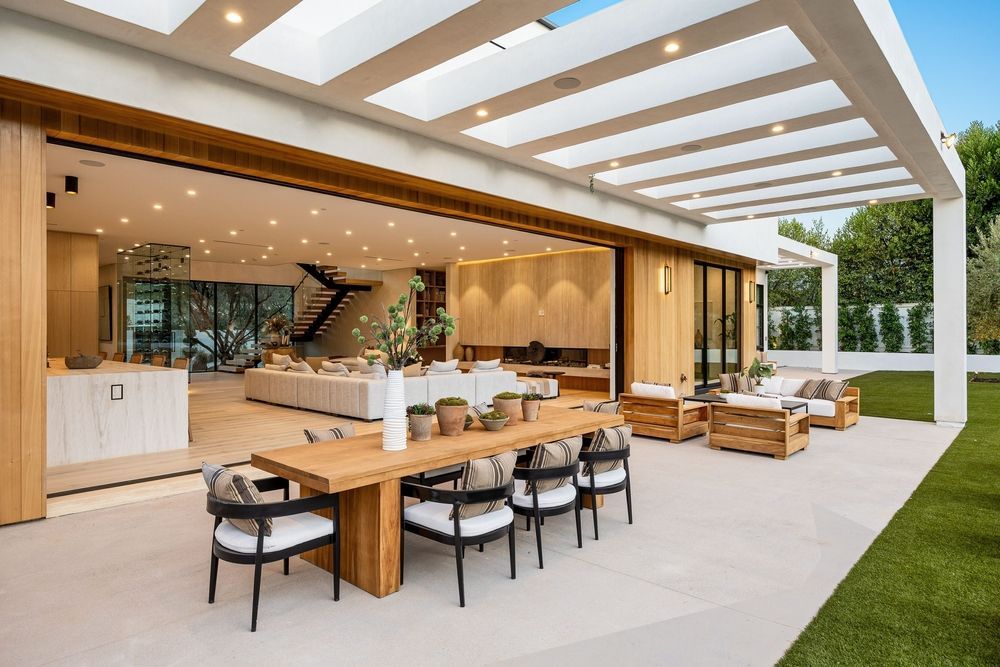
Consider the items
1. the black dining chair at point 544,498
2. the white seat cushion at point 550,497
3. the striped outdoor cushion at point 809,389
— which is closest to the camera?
the black dining chair at point 544,498

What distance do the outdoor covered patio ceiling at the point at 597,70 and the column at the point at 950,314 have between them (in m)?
1.92

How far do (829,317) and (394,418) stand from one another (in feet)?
59.0

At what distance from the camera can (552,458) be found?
379 centimetres

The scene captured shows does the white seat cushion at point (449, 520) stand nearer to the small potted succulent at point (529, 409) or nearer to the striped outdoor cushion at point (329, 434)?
the striped outdoor cushion at point (329, 434)

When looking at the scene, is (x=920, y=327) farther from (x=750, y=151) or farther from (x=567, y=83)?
(x=567, y=83)

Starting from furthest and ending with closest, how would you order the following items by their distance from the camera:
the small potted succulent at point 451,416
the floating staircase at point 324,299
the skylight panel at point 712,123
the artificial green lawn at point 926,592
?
the floating staircase at point 324,299
the skylight panel at point 712,123
the small potted succulent at point 451,416
the artificial green lawn at point 926,592

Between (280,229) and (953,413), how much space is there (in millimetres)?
11592

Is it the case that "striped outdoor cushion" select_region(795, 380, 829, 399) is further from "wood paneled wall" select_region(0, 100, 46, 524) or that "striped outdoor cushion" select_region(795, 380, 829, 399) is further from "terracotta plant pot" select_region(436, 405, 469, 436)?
"wood paneled wall" select_region(0, 100, 46, 524)

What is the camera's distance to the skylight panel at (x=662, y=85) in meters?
4.59

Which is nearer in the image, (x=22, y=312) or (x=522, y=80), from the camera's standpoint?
(x=22, y=312)

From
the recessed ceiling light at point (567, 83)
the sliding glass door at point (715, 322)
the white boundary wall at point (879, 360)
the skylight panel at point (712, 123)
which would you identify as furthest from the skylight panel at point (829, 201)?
the white boundary wall at point (879, 360)

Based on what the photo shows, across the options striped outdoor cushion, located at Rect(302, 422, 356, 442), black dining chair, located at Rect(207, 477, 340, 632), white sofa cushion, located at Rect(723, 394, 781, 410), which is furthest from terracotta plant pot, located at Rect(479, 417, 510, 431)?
white sofa cushion, located at Rect(723, 394, 781, 410)

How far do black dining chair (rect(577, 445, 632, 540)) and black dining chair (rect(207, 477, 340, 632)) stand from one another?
69.1 inches


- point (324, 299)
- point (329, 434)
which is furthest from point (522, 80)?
point (324, 299)
